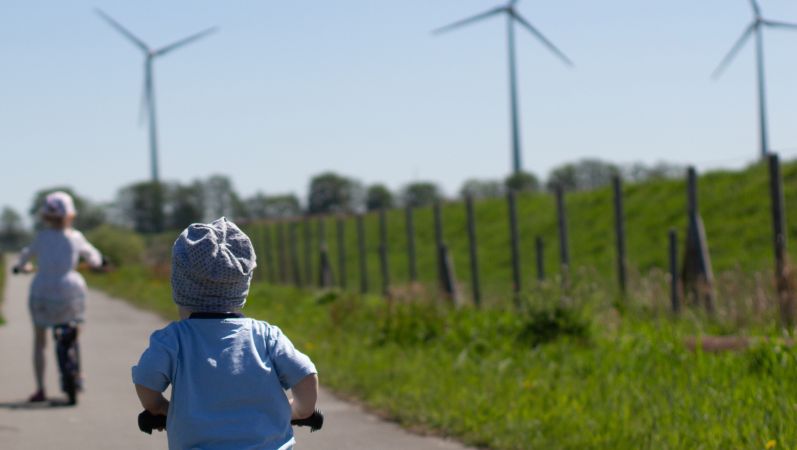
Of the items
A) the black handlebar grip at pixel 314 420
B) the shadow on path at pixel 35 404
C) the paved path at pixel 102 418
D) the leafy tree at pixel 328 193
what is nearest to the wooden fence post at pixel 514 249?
the paved path at pixel 102 418

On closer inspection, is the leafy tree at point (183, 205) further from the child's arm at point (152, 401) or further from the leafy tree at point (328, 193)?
the child's arm at point (152, 401)

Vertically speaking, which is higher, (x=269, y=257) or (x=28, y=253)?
(x=28, y=253)

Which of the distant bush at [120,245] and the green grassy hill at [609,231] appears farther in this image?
the distant bush at [120,245]

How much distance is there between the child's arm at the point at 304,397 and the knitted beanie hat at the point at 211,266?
1.03 feet

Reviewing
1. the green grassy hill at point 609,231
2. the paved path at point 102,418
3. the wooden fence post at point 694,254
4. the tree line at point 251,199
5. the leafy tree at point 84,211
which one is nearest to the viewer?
the paved path at point 102,418

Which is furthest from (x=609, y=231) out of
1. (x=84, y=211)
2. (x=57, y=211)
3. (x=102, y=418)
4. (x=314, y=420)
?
(x=84, y=211)

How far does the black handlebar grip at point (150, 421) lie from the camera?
12.0 ft

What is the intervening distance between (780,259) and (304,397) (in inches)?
298

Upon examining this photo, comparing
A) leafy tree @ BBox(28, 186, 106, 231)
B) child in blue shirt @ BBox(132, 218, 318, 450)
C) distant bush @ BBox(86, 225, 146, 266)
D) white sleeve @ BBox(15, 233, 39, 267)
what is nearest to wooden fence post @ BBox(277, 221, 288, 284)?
distant bush @ BBox(86, 225, 146, 266)

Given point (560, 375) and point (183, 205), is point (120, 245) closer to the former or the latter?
point (183, 205)

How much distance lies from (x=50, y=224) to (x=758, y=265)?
49.1 ft

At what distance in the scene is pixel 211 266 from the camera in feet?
11.7

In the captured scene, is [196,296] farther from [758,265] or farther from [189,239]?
[758,265]

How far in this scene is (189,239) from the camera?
3588 millimetres
